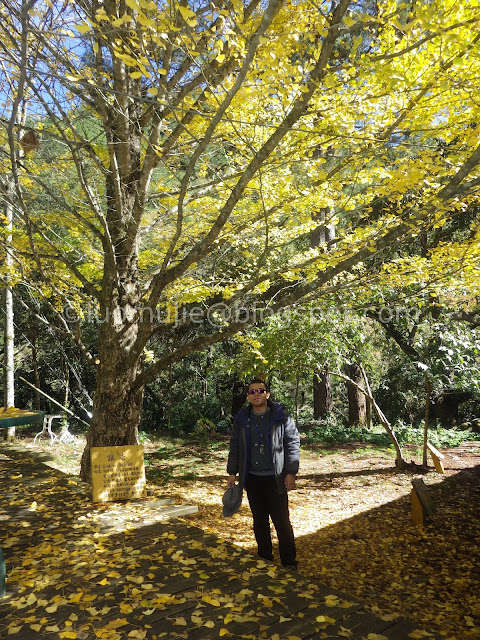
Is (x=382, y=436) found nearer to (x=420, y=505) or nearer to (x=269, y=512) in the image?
(x=420, y=505)

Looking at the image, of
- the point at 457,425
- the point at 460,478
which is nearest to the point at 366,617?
the point at 460,478

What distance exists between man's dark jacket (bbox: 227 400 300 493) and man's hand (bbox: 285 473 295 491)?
0.03 m

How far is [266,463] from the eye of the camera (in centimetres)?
353

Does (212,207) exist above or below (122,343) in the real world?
above

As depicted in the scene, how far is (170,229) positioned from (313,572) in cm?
513

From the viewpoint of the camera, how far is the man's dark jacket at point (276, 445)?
3520 millimetres

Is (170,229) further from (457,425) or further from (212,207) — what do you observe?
(457,425)

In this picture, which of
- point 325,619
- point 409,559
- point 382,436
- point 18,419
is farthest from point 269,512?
point 382,436

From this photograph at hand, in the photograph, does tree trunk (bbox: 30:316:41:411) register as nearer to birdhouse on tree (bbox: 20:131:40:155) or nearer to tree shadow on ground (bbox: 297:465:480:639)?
birdhouse on tree (bbox: 20:131:40:155)

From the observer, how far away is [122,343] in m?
5.47

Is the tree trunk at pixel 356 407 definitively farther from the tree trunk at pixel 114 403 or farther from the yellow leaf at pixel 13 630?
the yellow leaf at pixel 13 630

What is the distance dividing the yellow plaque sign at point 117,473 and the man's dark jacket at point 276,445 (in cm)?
158

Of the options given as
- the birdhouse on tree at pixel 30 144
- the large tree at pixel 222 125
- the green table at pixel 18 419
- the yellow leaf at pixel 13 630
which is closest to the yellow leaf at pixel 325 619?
the yellow leaf at pixel 13 630

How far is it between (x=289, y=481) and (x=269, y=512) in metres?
0.36
